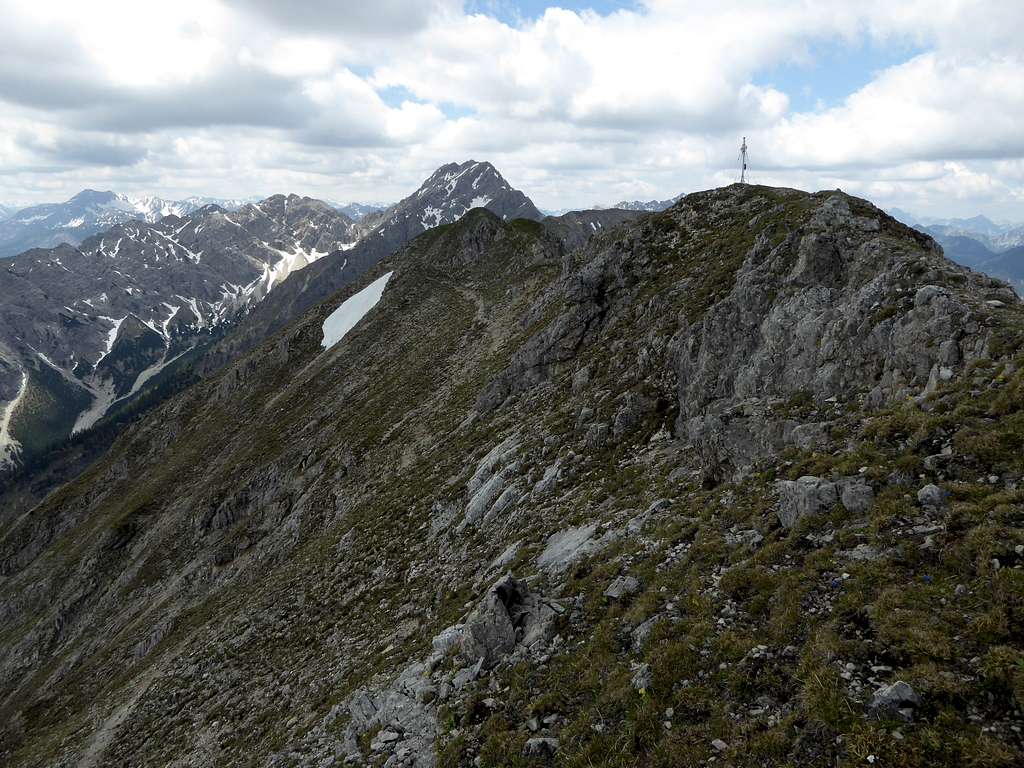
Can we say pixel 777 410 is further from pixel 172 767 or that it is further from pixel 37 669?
pixel 37 669

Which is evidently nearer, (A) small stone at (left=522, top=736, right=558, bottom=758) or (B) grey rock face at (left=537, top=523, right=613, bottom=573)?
(A) small stone at (left=522, top=736, right=558, bottom=758)

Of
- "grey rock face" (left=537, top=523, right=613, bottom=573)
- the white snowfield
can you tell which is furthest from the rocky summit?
the white snowfield

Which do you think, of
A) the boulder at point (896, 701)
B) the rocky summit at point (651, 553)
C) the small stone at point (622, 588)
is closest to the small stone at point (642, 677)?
the rocky summit at point (651, 553)

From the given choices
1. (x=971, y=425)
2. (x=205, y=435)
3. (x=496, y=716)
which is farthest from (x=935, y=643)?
(x=205, y=435)

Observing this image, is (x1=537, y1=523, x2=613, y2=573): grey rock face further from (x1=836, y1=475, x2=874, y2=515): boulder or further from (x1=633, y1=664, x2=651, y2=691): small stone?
(x1=836, y1=475, x2=874, y2=515): boulder

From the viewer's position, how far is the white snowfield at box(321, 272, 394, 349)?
9138 cm

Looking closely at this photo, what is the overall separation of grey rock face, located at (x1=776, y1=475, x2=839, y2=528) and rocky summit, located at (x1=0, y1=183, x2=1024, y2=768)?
2.9 inches

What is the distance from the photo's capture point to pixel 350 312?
97.3 meters

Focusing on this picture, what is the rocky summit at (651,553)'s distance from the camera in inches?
377

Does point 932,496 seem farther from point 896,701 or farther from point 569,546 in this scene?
point 569,546

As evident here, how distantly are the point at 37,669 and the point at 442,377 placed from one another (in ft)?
180

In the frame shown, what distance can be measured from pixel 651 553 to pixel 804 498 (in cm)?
459

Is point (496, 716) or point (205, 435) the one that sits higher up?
point (496, 716)

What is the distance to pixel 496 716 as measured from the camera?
12859 mm
